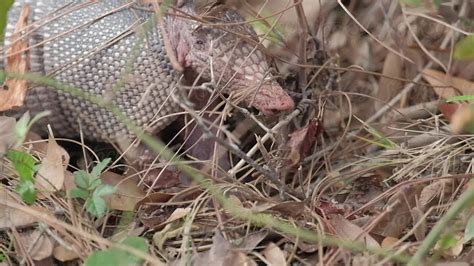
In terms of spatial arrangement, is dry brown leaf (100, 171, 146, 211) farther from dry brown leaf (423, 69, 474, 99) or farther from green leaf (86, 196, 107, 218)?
dry brown leaf (423, 69, 474, 99)

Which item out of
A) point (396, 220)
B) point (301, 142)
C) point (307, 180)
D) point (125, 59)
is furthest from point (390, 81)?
point (396, 220)

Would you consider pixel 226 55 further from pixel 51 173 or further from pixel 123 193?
pixel 51 173

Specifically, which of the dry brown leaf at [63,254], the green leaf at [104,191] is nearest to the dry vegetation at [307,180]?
the dry brown leaf at [63,254]

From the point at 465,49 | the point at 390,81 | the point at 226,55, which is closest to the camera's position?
the point at 465,49

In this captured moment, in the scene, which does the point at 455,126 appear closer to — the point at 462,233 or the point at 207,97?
the point at 462,233

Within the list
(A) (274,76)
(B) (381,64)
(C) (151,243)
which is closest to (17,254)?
(C) (151,243)

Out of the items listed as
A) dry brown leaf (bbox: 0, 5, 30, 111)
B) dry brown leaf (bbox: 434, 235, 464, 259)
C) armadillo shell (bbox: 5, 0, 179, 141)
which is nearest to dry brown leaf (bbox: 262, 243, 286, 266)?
dry brown leaf (bbox: 434, 235, 464, 259)
